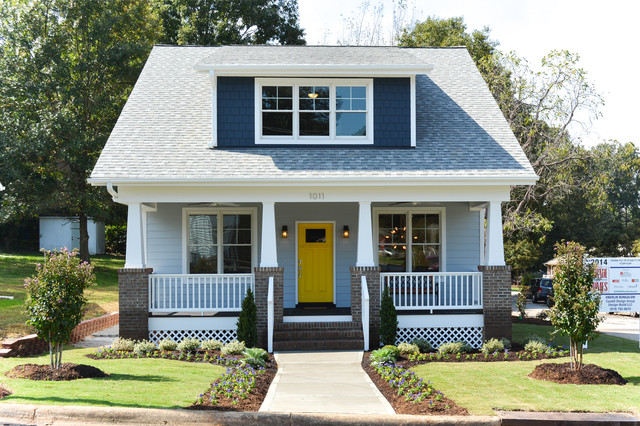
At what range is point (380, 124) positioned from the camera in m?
15.1

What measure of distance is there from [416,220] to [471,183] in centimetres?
297

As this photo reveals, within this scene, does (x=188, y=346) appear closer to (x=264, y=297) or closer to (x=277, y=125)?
(x=264, y=297)

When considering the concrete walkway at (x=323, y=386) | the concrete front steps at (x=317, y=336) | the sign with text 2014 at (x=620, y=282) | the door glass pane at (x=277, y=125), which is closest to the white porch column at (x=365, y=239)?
the concrete front steps at (x=317, y=336)

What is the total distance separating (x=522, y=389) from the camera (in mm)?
9328

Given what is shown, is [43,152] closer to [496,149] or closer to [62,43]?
[62,43]

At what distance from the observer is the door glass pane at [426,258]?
16328 millimetres

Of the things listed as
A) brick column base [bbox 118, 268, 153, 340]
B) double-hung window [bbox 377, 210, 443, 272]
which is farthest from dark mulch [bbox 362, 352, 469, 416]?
double-hung window [bbox 377, 210, 443, 272]

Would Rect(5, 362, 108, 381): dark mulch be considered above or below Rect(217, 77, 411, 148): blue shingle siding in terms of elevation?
below

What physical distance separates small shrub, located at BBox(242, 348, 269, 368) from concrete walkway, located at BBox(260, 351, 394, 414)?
329 mm

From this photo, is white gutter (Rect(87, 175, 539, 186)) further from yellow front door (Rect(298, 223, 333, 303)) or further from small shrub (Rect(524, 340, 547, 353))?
small shrub (Rect(524, 340, 547, 353))

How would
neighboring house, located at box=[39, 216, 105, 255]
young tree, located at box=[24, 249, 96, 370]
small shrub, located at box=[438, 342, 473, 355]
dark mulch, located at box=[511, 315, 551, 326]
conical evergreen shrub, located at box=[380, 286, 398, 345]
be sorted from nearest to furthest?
young tree, located at box=[24, 249, 96, 370], small shrub, located at box=[438, 342, 473, 355], conical evergreen shrub, located at box=[380, 286, 398, 345], dark mulch, located at box=[511, 315, 551, 326], neighboring house, located at box=[39, 216, 105, 255]

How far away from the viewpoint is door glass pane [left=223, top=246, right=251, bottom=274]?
1608cm

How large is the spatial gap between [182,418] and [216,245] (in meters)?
8.73

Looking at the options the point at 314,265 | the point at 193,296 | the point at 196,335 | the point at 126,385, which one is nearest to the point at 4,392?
the point at 126,385
